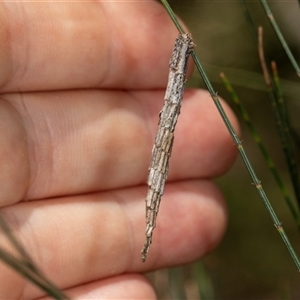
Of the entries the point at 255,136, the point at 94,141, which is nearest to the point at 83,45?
the point at 94,141

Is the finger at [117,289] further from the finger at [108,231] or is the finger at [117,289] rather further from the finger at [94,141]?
the finger at [94,141]

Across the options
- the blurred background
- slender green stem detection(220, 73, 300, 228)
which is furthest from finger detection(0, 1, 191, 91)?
the blurred background

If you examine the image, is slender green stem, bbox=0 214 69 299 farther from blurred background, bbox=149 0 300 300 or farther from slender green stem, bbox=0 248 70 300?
blurred background, bbox=149 0 300 300

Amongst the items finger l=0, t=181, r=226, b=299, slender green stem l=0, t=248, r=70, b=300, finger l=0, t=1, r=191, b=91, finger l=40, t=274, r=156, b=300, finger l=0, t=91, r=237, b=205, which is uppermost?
finger l=0, t=1, r=191, b=91

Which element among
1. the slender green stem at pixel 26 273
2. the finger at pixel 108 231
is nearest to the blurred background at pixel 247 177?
the finger at pixel 108 231

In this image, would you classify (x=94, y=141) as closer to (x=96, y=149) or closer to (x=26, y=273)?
(x=96, y=149)

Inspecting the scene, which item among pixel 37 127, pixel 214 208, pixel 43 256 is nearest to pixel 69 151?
A: pixel 37 127
